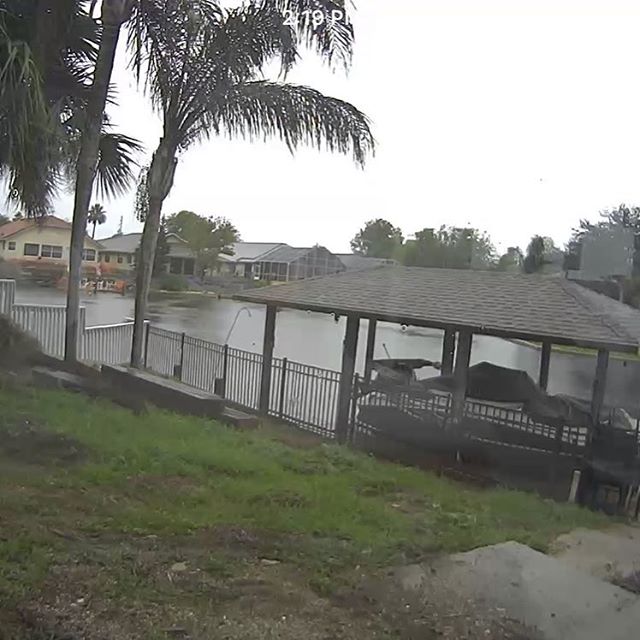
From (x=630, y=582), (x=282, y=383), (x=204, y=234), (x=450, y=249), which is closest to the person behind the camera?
(x=630, y=582)

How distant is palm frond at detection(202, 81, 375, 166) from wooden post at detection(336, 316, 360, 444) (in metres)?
1.82

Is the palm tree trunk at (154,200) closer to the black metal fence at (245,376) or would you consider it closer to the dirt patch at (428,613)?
the black metal fence at (245,376)

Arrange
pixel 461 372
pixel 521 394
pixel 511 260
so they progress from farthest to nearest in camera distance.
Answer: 1. pixel 461 372
2. pixel 521 394
3. pixel 511 260

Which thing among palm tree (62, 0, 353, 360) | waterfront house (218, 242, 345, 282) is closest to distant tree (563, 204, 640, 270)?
waterfront house (218, 242, 345, 282)

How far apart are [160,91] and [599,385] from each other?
4.64m

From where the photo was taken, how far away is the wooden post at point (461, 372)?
672 centimetres

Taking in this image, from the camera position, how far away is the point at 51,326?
26.5 feet

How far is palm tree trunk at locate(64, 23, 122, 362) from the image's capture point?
705 centimetres

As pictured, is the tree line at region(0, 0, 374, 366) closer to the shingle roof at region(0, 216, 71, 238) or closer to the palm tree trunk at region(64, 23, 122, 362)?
the palm tree trunk at region(64, 23, 122, 362)

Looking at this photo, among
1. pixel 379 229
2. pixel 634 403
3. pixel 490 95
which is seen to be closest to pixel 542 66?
pixel 490 95

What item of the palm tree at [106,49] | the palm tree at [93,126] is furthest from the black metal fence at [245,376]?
the palm tree at [106,49]

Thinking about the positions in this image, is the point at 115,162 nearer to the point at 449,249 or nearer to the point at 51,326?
the point at 51,326

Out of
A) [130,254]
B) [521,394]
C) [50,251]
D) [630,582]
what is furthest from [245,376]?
[630,582]

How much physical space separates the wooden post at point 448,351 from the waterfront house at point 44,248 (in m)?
3.42
